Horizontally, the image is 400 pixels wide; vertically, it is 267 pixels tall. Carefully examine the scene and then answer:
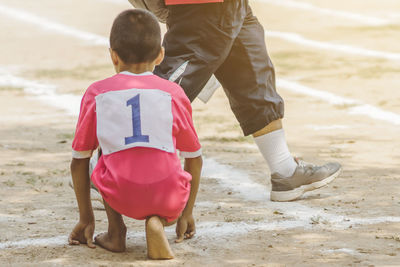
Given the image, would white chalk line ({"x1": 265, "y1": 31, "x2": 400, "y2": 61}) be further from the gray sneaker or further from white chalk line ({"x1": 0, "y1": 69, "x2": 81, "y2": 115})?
the gray sneaker

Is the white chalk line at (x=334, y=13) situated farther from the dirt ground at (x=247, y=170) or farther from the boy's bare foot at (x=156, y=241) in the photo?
the boy's bare foot at (x=156, y=241)

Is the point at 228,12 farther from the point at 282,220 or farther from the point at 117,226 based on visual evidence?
the point at 117,226

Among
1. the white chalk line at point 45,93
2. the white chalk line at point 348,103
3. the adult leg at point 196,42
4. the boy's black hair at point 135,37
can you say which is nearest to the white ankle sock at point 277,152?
the adult leg at point 196,42

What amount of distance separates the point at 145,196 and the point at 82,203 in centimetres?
38

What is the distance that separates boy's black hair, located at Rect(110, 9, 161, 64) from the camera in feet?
13.5

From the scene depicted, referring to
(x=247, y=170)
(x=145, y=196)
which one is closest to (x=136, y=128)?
(x=145, y=196)

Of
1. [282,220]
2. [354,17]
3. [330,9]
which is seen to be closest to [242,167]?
[282,220]

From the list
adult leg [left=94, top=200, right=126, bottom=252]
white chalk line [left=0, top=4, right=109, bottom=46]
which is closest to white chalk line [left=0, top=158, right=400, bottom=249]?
adult leg [left=94, top=200, right=126, bottom=252]

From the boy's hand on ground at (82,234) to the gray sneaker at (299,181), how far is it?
1.45 m

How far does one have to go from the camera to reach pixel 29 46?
1395 cm

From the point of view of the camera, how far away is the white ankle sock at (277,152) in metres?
5.36

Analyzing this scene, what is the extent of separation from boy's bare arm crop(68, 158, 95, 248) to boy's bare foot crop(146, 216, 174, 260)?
34cm

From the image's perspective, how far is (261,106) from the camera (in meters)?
5.27

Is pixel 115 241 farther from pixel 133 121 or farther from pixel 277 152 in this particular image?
pixel 277 152
